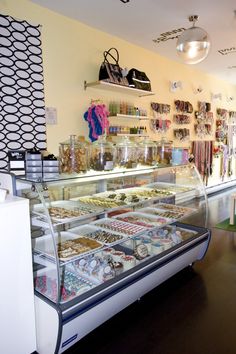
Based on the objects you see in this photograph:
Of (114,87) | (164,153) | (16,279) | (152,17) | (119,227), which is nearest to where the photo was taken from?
(16,279)

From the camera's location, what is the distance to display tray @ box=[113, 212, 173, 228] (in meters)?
2.79

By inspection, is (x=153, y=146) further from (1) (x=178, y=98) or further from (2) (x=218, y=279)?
(1) (x=178, y=98)

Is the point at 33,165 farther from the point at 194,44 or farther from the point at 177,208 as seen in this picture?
the point at 194,44

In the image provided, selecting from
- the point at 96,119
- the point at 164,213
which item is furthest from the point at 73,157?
the point at 96,119

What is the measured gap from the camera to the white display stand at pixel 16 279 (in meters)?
1.67

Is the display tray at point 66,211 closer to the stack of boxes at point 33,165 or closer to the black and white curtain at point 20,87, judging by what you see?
the stack of boxes at point 33,165

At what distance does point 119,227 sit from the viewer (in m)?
2.66

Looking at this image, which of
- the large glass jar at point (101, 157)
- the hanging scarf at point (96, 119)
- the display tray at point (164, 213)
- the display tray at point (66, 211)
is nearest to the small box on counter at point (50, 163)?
the display tray at point (66, 211)

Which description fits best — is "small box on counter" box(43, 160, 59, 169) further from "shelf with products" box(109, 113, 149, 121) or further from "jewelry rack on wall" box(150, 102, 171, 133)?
"jewelry rack on wall" box(150, 102, 171, 133)

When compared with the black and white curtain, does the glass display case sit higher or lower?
lower

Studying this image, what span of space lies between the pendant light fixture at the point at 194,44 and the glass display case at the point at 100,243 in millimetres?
1308

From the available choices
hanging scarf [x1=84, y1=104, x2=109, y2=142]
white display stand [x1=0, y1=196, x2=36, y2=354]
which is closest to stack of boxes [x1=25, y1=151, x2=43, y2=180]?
white display stand [x1=0, y1=196, x2=36, y2=354]

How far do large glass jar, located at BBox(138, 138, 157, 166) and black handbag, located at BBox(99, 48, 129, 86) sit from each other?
58.7 inches

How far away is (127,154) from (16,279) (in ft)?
5.11
